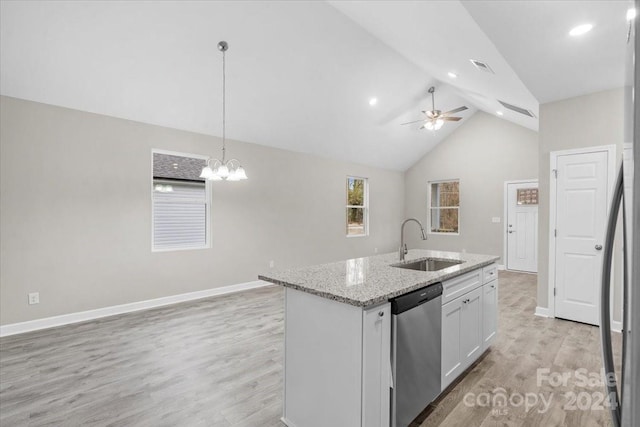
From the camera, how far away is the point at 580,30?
2463mm

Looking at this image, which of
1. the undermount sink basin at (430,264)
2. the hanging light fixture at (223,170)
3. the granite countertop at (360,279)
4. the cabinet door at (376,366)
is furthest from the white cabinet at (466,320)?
the hanging light fixture at (223,170)

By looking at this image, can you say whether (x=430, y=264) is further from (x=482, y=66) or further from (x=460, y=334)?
(x=482, y=66)

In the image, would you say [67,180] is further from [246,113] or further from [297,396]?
[297,396]

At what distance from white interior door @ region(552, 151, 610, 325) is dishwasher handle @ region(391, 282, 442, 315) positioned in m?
2.84

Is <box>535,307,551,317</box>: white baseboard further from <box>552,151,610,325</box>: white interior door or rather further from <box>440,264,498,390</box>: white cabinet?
<box>440,264,498,390</box>: white cabinet

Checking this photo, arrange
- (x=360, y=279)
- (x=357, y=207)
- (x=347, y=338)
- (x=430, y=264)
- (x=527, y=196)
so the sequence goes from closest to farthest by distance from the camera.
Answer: (x=347, y=338)
(x=360, y=279)
(x=430, y=264)
(x=527, y=196)
(x=357, y=207)

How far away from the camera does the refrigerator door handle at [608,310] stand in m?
0.77

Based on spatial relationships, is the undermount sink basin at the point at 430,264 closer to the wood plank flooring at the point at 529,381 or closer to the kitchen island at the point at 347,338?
the kitchen island at the point at 347,338

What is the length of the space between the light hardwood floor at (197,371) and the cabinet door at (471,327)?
0.58 feet

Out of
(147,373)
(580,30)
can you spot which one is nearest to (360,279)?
(147,373)

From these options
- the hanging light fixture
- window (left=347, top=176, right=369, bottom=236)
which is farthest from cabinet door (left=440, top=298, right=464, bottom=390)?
window (left=347, top=176, right=369, bottom=236)

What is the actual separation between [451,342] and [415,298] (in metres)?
0.73

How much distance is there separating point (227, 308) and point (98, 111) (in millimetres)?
3076

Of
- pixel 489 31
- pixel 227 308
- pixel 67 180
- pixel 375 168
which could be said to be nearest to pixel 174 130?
pixel 67 180
